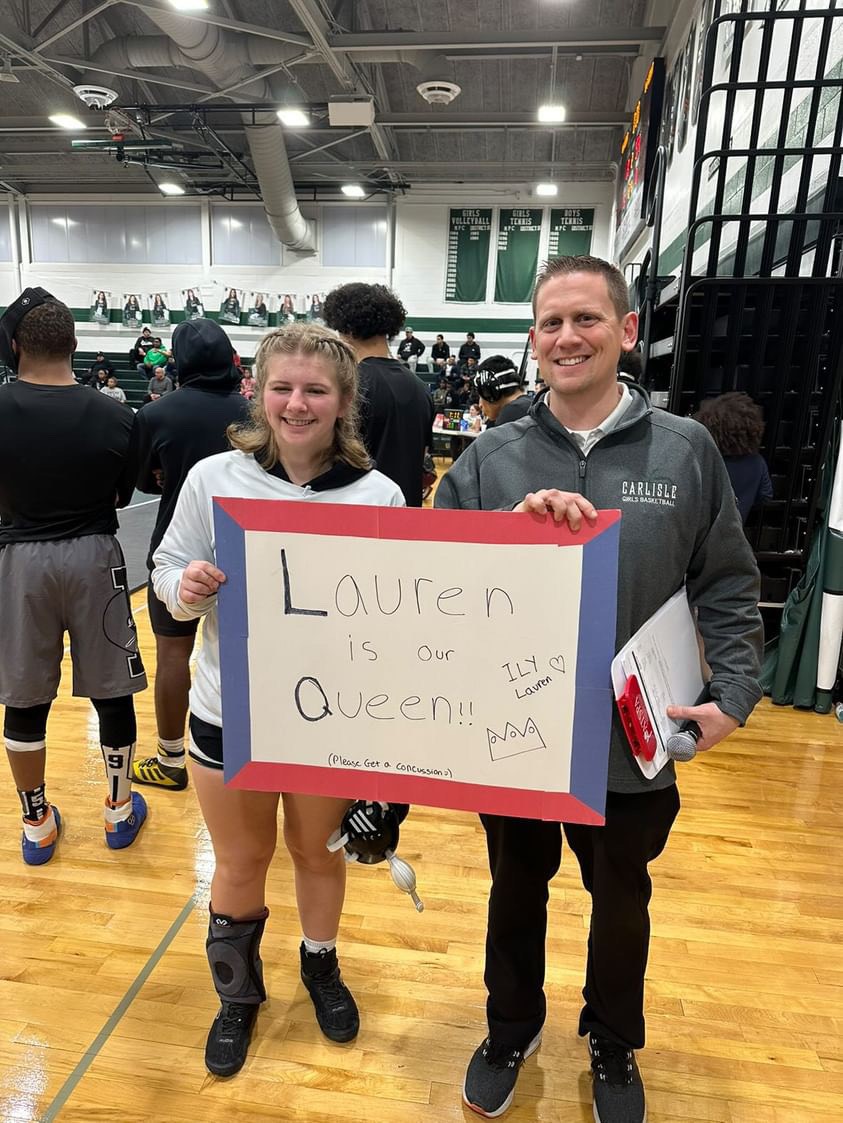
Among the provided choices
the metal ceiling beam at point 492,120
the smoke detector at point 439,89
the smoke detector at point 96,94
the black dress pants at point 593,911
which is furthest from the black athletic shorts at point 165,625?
the metal ceiling beam at point 492,120

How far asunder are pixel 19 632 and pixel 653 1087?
1.97 meters

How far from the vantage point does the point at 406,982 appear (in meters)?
1.75

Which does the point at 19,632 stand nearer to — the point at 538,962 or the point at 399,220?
the point at 538,962

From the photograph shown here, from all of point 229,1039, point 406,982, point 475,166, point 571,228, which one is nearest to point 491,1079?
point 406,982

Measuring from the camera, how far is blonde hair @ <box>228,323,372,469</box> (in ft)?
4.19

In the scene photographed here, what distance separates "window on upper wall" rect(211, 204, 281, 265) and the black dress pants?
1527 cm

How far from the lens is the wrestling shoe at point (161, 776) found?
2.62m

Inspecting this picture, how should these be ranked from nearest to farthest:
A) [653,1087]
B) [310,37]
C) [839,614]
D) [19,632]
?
1. [653,1087]
2. [19,632]
3. [839,614]
4. [310,37]

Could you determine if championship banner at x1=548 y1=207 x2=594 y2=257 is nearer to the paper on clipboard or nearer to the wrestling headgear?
the wrestling headgear

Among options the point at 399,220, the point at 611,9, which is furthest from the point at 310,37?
the point at 399,220

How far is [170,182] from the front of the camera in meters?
13.4

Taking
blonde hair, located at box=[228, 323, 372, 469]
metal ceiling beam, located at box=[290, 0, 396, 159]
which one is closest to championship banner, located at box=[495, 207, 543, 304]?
metal ceiling beam, located at box=[290, 0, 396, 159]

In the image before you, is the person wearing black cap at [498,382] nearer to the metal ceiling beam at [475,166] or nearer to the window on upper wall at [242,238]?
the metal ceiling beam at [475,166]

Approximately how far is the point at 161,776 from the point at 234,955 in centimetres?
130
